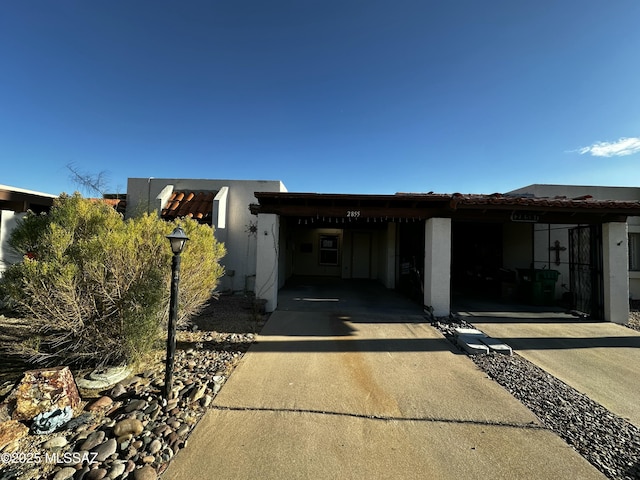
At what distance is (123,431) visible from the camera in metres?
2.59

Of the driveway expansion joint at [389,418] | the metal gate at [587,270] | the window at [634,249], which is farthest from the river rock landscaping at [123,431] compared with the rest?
the window at [634,249]

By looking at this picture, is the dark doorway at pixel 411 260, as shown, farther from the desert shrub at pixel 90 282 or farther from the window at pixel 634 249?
the window at pixel 634 249

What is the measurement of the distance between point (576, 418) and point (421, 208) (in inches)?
194

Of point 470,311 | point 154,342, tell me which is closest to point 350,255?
point 470,311

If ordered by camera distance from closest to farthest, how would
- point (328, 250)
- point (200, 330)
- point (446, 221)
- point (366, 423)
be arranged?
point (366, 423)
point (200, 330)
point (446, 221)
point (328, 250)

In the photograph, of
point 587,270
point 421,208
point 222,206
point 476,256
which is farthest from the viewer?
point 476,256

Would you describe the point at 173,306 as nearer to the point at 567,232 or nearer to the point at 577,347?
the point at 577,347

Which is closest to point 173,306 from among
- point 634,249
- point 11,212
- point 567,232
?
point 11,212

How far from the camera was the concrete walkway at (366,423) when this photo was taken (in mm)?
2236

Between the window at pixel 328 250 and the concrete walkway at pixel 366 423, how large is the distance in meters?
9.48

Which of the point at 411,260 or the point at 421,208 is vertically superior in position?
the point at 421,208

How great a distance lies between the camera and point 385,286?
1176 cm

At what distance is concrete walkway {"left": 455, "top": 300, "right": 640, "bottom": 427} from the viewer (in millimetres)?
3561

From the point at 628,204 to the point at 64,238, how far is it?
1082 centimetres
